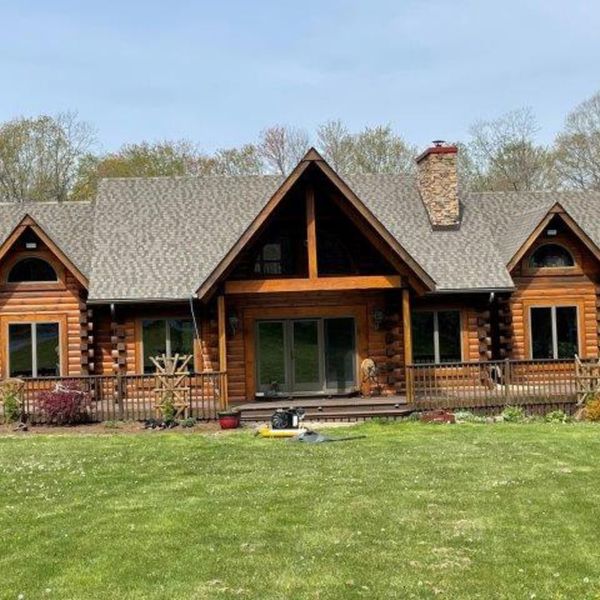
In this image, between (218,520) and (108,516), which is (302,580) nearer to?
(218,520)

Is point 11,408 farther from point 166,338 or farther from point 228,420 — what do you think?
point 228,420

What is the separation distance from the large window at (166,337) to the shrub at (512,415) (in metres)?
8.25

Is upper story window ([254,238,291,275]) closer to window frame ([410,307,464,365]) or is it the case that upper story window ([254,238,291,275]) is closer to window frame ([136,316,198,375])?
window frame ([136,316,198,375])

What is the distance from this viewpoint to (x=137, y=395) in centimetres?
2048

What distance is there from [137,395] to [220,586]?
13265 mm

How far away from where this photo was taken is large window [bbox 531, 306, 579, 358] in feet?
80.2

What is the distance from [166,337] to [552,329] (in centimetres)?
1077

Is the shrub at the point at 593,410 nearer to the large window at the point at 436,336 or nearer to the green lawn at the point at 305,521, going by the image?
the large window at the point at 436,336

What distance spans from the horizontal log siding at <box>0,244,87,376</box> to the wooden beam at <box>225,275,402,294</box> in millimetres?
5005

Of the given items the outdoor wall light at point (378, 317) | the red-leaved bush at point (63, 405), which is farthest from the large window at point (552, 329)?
the red-leaved bush at point (63, 405)

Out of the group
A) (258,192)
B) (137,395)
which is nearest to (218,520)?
(137,395)

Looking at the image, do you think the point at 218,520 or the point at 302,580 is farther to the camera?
the point at 218,520

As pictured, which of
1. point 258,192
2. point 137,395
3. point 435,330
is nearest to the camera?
point 137,395

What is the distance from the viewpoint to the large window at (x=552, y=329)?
24453mm
